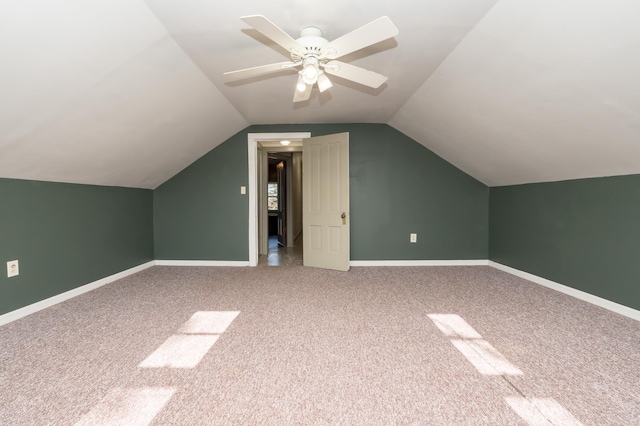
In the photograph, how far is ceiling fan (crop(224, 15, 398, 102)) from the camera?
157 cm

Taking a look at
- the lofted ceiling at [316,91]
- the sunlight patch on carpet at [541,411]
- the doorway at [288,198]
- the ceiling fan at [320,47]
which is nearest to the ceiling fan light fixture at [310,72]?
the ceiling fan at [320,47]

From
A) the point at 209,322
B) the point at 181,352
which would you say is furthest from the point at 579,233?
the point at 181,352

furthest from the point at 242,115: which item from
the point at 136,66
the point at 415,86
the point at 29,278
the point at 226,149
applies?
the point at 29,278

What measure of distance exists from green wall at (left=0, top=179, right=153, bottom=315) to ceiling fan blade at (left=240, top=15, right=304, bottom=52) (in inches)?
100

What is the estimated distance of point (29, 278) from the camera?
2.57m

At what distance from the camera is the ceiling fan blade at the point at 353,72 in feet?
6.72

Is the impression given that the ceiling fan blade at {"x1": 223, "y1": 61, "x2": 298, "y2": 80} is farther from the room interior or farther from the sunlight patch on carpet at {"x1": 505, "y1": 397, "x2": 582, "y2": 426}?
the sunlight patch on carpet at {"x1": 505, "y1": 397, "x2": 582, "y2": 426}

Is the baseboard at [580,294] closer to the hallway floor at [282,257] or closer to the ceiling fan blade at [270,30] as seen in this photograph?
the hallway floor at [282,257]

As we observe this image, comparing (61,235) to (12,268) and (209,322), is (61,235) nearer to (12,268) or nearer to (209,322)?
(12,268)

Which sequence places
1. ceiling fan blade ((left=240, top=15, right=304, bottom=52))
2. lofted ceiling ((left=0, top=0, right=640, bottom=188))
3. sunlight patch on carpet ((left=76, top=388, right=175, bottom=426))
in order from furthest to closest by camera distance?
1. lofted ceiling ((left=0, top=0, right=640, bottom=188))
2. ceiling fan blade ((left=240, top=15, right=304, bottom=52))
3. sunlight patch on carpet ((left=76, top=388, right=175, bottom=426))

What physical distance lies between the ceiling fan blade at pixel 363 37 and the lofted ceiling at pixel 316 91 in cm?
27

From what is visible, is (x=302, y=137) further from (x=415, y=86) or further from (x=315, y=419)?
(x=315, y=419)

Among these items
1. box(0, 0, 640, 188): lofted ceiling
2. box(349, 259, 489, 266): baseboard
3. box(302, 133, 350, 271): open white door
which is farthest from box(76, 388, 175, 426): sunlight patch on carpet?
box(349, 259, 489, 266): baseboard

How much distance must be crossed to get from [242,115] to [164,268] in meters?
2.51
